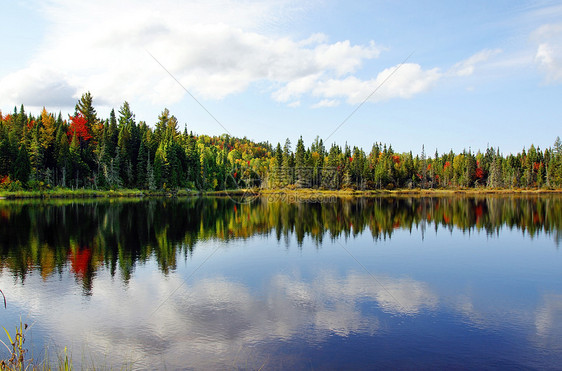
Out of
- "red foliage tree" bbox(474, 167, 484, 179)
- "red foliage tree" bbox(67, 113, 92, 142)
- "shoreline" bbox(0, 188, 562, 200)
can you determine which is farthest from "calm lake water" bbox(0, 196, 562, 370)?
"red foliage tree" bbox(474, 167, 484, 179)

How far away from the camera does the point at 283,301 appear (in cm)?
1752

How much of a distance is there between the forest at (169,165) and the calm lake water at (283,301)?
70.9 m

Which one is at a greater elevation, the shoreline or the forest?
the forest

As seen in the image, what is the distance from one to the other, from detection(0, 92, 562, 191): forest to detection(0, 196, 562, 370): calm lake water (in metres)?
70.9

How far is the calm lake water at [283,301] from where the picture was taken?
12539 mm

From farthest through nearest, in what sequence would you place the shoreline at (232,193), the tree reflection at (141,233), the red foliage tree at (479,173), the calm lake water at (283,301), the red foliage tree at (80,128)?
the red foliage tree at (479,173) < the red foliage tree at (80,128) < the shoreline at (232,193) < the tree reflection at (141,233) < the calm lake water at (283,301)

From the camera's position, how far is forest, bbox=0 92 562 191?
95.1m

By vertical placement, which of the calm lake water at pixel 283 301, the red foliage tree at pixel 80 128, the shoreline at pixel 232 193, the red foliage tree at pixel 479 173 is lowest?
the calm lake water at pixel 283 301

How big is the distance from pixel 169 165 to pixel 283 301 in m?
103

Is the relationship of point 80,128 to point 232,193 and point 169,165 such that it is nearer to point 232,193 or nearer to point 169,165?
point 169,165

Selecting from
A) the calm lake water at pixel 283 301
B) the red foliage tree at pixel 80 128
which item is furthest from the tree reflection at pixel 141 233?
the red foliage tree at pixel 80 128

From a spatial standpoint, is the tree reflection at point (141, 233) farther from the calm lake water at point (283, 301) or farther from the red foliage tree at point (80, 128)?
the red foliage tree at point (80, 128)

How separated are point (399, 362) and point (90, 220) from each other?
143ft

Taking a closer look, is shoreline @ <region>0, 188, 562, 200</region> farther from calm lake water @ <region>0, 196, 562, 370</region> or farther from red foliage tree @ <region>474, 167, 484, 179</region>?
calm lake water @ <region>0, 196, 562, 370</region>
